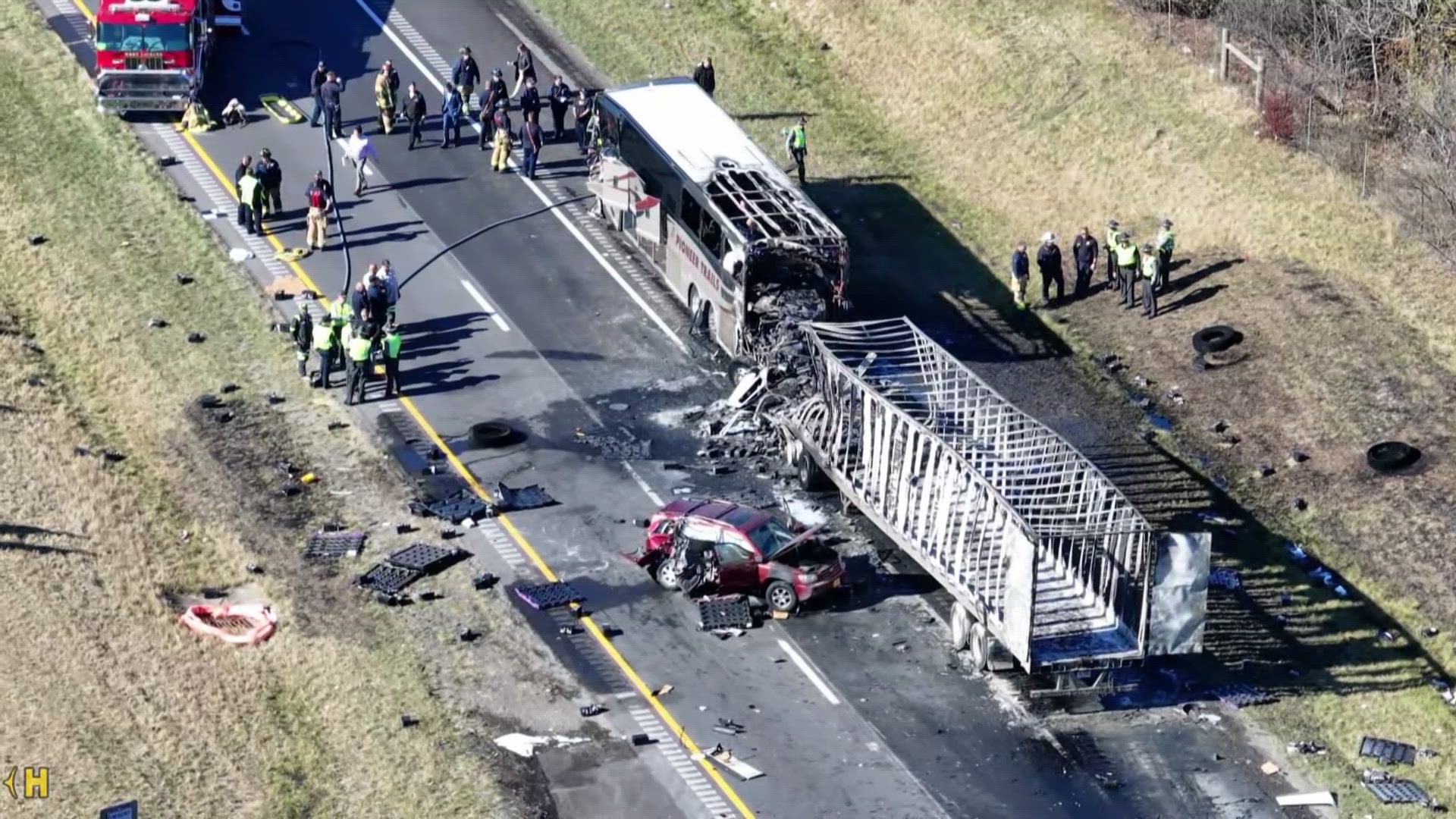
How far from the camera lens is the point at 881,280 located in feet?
173

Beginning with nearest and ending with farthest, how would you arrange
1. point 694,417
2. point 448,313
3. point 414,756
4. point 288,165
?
point 414,756, point 694,417, point 448,313, point 288,165

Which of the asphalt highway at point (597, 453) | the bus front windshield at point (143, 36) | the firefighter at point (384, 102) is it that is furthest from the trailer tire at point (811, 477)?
the bus front windshield at point (143, 36)

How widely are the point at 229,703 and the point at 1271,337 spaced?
22487 mm

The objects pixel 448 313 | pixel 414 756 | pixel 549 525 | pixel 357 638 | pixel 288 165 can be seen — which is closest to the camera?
pixel 414 756

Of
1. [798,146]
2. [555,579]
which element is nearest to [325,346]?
[555,579]

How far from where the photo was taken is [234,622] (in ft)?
134

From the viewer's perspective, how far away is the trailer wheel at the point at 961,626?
3925 centimetres

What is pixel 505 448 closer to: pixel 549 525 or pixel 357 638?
pixel 549 525

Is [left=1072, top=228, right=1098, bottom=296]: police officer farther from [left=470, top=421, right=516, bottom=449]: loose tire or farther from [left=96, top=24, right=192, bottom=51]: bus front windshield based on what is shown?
[left=96, top=24, right=192, bottom=51]: bus front windshield

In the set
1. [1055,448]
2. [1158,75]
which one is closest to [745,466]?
[1055,448]

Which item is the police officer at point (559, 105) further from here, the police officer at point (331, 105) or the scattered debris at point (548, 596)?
the scattered debris at point (548, 596)

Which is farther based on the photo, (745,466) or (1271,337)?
(1271,337)

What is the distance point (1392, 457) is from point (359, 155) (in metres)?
22.9

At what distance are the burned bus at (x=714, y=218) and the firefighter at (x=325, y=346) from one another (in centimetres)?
725
